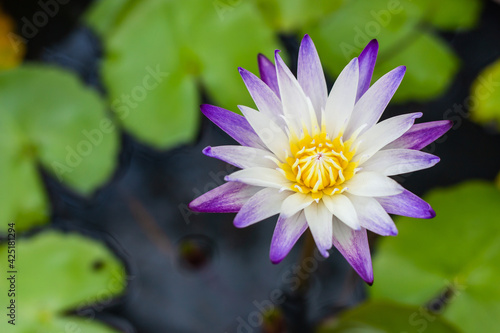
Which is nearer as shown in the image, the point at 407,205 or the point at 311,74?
the point at 407,205

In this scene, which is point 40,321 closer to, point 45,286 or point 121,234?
point 45,286

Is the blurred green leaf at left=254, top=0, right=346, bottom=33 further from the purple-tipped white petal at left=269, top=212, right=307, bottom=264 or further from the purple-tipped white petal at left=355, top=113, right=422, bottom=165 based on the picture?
the purple-tipped white petal at left=269, top=212, right=307, bottom=264

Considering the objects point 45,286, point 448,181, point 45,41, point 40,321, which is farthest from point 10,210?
point 448,181

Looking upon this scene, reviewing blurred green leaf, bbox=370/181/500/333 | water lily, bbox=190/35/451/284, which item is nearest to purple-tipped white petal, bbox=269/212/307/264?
water lily, bbox=190/35/451/284

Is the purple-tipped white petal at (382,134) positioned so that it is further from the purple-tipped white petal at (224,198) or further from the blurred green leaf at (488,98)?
the blurred green leaf at (488,98)

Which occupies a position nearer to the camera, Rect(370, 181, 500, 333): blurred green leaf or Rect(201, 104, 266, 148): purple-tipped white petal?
Rect(201, 104, 266, 148): purple-tipped white petal

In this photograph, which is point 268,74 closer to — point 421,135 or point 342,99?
point 342,99

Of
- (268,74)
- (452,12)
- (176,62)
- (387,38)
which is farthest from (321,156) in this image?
(452,12)
